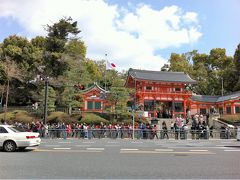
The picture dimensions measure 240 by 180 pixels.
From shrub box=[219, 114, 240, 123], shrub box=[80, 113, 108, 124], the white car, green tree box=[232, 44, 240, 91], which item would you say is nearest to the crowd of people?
shrub box=[80, 113, 108, 124]

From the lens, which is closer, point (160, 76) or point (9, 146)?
point (9, 146)


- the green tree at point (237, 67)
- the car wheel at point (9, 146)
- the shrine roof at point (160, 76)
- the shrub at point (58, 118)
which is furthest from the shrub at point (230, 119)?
the car wheel at point (9, 146)

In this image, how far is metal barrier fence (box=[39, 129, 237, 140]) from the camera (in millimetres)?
30500

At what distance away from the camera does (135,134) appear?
31312 mm

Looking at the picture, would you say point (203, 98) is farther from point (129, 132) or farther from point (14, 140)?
point (14, 140)

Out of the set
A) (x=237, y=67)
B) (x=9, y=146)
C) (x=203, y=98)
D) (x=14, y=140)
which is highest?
(x=237, y=67)

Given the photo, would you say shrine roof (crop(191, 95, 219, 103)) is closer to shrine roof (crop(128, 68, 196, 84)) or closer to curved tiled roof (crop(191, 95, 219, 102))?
curved tiled roof (crop(191, 95, 219, 102))

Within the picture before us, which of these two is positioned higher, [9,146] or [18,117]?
[18,117]

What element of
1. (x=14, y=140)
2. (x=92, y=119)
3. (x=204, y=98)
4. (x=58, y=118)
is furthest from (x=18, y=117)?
(x=204, y=98)

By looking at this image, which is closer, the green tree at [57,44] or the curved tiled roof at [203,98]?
the green tree at [57,44]

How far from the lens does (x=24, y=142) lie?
54.7 ft

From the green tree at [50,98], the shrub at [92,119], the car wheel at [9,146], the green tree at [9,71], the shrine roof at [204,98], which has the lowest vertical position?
the car wheel at [9,146]

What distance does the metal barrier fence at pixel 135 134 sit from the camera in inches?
1201

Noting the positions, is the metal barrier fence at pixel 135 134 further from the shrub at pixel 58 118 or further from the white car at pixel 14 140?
the white car at pixel 14 140
